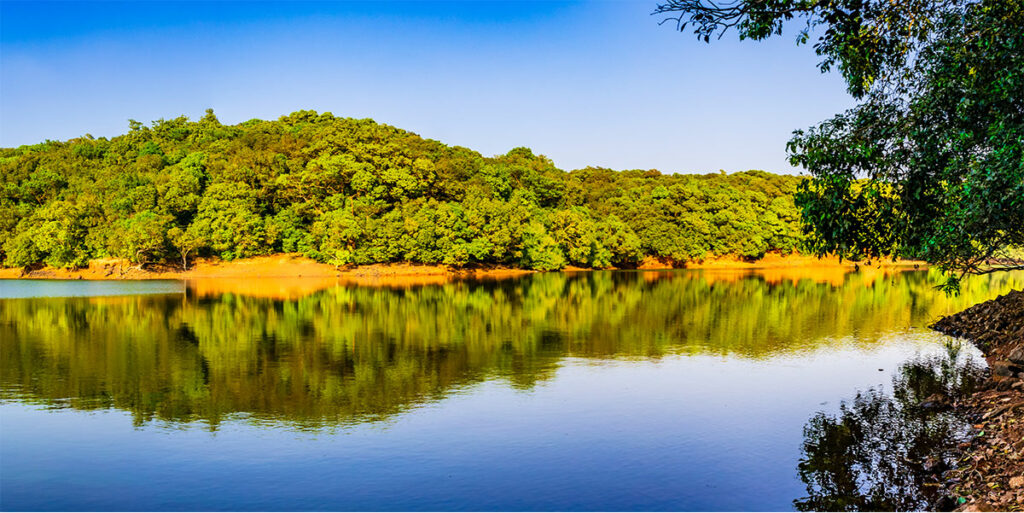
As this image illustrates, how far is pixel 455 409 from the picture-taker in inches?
633

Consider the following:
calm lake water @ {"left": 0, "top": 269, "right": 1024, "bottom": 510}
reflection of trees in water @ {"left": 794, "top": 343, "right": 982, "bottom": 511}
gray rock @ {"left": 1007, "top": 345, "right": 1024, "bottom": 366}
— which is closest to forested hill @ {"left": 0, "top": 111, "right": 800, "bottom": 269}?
calm lake water @ {"left": 0, "top": 269, "right": 1024, "bottom": 510}

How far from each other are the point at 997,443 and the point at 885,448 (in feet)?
5.20

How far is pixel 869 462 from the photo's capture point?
11.8 metres

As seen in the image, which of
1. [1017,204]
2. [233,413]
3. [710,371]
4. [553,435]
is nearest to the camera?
[1017,204]

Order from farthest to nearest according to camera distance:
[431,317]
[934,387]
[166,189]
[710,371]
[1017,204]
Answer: [166,189], [431,317], [710,371], [934,387], [1017,204]

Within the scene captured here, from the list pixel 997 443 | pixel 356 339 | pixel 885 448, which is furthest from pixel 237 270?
pixel 997 443

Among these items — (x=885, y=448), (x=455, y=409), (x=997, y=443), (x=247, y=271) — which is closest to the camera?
(x=997, y=443)

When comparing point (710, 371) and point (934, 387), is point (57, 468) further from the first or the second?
point (934, 387)

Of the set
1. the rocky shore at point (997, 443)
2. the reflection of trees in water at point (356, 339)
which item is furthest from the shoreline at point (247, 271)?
the rocky shore at point (997, 443)

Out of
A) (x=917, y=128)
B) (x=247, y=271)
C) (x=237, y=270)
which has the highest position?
(x=917, y=128)

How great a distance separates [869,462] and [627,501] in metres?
4.22

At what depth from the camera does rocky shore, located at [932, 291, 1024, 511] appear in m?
9.33

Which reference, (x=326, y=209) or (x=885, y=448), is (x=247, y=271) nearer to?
(x=326, y=209)

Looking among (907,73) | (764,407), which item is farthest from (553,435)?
(907,73)
